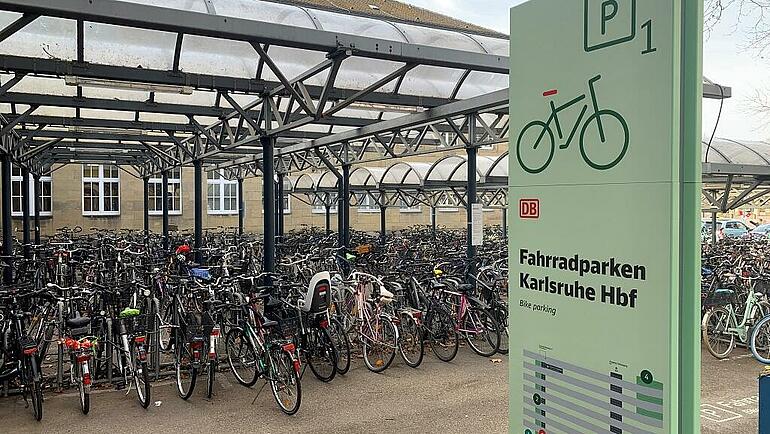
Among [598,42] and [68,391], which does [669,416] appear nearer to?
[598,42]

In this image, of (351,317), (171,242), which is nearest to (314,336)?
(351,317)

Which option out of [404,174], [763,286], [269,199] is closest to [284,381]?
[269,199]

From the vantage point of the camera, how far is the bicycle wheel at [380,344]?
262 inches

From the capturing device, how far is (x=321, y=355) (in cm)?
626

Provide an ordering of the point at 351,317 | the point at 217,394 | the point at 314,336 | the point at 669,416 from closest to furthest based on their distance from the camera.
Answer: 1. the point at 669,416
2. the point at 217,394
3. the point at 314,336
4. the point at 351,317

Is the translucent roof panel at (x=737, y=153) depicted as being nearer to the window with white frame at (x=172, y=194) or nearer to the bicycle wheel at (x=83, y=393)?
the bicycle wheel at (x=83, y=393)

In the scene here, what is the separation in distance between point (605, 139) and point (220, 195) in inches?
984

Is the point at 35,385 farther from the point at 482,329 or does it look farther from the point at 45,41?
the point at 482,329

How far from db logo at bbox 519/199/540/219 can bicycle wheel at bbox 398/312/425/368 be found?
14.1 feet

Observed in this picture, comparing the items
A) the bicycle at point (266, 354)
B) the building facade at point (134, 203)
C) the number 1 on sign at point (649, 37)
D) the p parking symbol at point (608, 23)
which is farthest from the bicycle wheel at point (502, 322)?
the building facade at point (134, 203)

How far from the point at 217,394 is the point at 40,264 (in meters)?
6.37

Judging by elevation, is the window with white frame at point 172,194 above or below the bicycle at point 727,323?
above

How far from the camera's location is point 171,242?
50.8 feet

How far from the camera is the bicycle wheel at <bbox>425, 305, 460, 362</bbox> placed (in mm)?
7162
